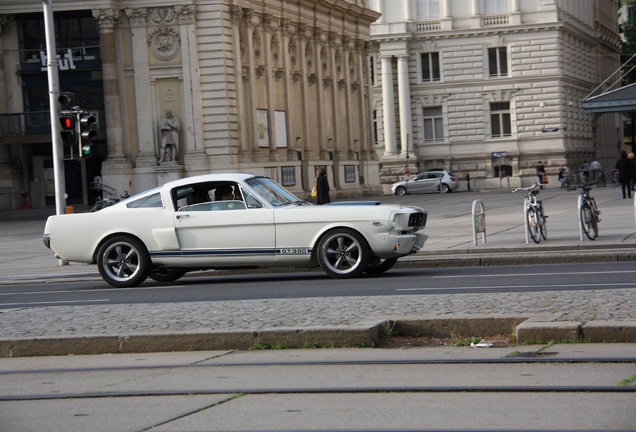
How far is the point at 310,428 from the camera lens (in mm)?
8828

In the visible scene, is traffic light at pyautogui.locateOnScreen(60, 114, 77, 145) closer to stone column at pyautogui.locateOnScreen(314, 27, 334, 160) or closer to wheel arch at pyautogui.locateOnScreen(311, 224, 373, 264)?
wheel arch at pyautogui.locateOnScreen(311, 224, 373, 264)

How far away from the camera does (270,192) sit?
2122 centimetres

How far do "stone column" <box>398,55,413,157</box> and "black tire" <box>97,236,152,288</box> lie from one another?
74.9 meters

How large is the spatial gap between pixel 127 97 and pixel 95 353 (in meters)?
47.7

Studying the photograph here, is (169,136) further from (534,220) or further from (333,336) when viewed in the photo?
(333,336)

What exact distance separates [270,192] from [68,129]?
31.4ft

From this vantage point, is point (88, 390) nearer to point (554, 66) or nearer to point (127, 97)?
point (127, 97)

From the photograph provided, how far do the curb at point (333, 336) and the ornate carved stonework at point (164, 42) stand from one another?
47.1 m

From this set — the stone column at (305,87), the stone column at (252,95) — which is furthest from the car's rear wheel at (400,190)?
the stone column at (252,95)

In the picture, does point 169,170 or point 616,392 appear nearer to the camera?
point 616,392

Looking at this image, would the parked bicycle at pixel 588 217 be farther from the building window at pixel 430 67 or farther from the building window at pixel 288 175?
the building window at pixel 430 67

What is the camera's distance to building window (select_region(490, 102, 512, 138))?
3718 inches

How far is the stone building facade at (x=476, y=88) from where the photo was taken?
3671 inches

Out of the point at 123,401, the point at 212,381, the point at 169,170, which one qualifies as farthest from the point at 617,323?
the point at 169,170
